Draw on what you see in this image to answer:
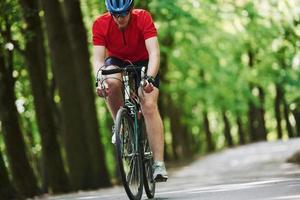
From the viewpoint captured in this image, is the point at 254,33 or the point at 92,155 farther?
the point at 254,33

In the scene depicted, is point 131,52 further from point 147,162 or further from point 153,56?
point 147,162

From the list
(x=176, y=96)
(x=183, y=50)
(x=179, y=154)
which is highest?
(x=183, y=50)

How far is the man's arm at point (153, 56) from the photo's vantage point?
7609 mm

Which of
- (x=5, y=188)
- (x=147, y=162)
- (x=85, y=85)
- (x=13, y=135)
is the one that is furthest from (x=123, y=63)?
(x=85, y=85)

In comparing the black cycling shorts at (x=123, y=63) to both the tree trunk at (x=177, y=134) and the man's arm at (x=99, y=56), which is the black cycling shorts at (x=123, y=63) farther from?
the tree trunk at (x=177, y=134)

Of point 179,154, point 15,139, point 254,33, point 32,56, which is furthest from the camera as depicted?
point 179,154

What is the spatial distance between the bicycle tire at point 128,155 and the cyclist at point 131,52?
0.28 meters

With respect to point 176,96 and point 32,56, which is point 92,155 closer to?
point 32,56

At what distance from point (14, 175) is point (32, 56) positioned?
3158 millimetres

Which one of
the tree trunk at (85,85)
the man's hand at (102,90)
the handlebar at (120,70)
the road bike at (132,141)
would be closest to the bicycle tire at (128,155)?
the road bike at (132,141)


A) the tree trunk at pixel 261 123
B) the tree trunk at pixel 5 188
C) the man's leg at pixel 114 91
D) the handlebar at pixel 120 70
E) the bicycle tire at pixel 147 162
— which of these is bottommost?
the tree trunk at pixel 261 123

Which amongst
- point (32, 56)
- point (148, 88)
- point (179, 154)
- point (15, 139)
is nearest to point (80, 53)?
point (32, 56)

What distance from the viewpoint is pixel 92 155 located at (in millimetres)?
17438

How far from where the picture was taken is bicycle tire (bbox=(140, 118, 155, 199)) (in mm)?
7844
